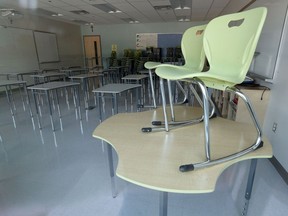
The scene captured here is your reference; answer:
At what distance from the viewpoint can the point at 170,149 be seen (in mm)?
1104

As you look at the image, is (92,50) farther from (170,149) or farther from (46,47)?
(170,149)

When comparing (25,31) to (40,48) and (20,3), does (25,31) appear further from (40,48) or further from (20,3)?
(20,3)

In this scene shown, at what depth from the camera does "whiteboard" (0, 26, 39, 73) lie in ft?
20.6

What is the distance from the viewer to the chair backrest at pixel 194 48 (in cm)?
164

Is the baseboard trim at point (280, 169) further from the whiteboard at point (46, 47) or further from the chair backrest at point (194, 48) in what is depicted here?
the whiteboard at point (46, 47)

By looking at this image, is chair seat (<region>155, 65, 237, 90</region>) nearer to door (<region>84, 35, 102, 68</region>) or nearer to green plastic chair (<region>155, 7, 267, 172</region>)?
green plastic chair (<region>155, 7, 267, 172</region>)

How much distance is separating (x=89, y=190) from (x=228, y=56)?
1.61 m

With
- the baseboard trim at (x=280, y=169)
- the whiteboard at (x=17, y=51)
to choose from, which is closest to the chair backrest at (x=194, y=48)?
the baseboard trim at (x=280, y=169)

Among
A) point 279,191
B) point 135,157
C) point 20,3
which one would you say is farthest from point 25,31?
point 279,191

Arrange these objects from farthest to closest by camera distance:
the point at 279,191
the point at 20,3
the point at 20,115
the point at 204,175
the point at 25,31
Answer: the point at 25,31 → the point at 20,3 → the point at 20,115 → the point at 279,191 → the point at 204,175

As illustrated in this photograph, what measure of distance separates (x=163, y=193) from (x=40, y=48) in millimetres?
8792

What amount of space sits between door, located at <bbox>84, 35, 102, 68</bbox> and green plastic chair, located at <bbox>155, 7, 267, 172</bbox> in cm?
1046

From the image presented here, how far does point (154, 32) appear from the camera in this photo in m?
9.92

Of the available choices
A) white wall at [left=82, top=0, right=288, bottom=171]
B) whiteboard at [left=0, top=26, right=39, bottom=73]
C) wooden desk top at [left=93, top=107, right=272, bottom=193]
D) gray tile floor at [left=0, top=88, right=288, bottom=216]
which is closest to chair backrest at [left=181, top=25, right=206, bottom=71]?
wooden desk top at [left=93, top=107, right=272, bottom=193]
